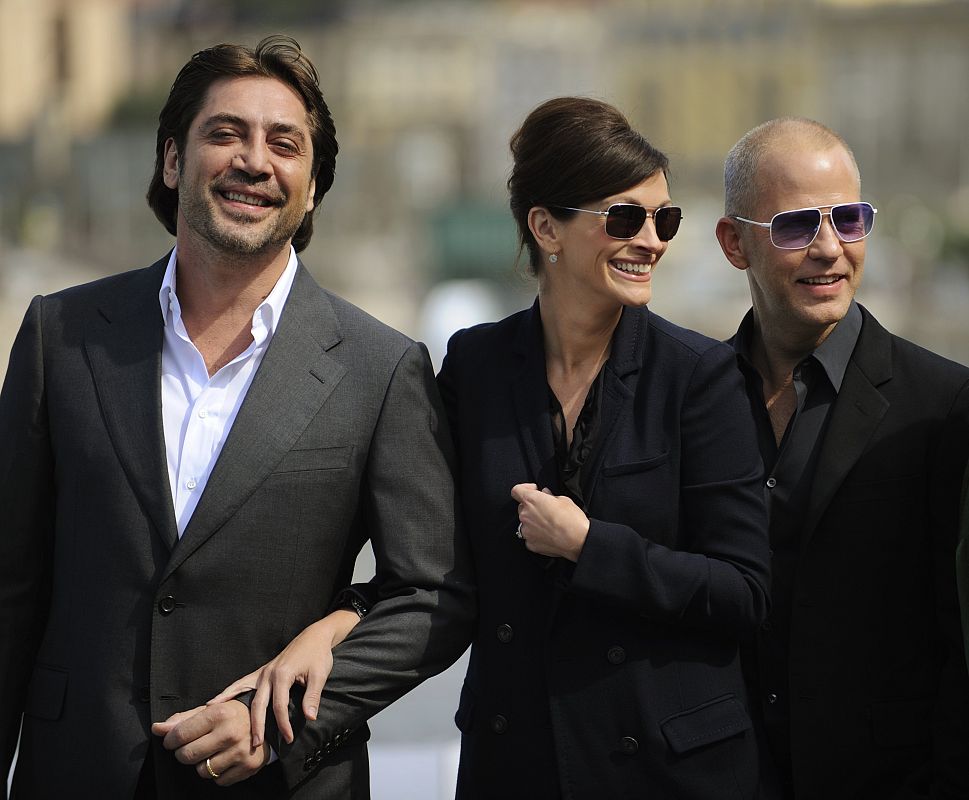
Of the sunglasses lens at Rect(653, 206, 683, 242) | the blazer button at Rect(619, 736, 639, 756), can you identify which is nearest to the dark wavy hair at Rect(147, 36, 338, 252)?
the sunglasses lens at Rect(653, 206, 683, 242)

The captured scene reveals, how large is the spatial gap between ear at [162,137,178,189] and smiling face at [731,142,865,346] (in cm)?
106

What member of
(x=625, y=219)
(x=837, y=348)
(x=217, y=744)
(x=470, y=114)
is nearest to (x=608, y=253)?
(x=625, y=219)

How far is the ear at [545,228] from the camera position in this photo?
252cm

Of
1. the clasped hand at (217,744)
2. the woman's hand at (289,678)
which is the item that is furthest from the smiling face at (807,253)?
the clasped hand at (217,744)

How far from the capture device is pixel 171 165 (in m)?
2.62

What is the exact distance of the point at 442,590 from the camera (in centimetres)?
245

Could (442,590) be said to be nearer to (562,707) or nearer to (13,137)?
(562,707)

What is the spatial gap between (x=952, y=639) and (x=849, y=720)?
220mm

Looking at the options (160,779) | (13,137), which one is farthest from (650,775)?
(13,137)

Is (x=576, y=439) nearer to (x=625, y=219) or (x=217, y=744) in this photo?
(x=625, y=219)

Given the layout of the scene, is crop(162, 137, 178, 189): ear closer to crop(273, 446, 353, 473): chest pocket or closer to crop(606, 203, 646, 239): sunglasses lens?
crop(273, 446, 353, 473): chest pocket

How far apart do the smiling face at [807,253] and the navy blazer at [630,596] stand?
11.7 inches

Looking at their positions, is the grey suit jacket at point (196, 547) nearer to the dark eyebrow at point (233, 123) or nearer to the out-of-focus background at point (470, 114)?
the dark eyebrow at point (233, 123)

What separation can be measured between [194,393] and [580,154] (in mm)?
765
